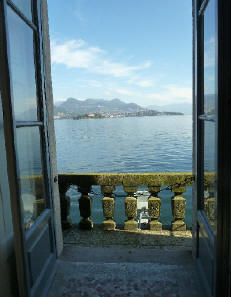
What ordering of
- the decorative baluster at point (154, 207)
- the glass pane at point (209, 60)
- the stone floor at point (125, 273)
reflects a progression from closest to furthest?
the glass pane at point (209, 60), the stone floor at point (125, 273), the decorative baluster at point (154, 207)

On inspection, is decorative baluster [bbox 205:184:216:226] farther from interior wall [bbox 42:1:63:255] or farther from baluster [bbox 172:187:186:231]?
interior wall [bbox 42:1:63:255]

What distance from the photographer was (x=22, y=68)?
197 centimetres

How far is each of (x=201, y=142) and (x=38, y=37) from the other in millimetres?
1668

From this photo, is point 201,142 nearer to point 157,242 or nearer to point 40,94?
point 40,94

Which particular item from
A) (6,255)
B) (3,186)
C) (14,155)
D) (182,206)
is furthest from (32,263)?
(182,206)

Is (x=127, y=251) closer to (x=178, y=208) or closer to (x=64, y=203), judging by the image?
(x=178, y=208)

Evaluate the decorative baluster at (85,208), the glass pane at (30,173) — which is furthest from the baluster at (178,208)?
the glass pane at (30,173)

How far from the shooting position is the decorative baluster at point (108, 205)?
346 centimetres

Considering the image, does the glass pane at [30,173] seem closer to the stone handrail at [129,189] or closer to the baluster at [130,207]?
the stone handrail at [129,189]

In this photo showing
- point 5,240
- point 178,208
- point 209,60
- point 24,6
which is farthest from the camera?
point 178,208

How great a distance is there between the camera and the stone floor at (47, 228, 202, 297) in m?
2.21

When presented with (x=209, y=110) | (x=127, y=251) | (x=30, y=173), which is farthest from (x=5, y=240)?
(x=209, y=110)

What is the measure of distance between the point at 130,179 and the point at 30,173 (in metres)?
1.53

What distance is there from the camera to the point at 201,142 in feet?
7.22
